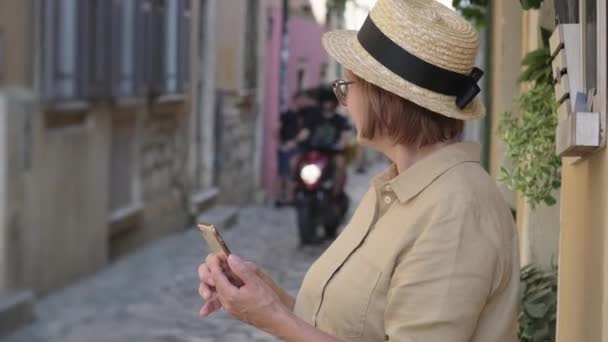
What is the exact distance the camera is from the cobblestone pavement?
27.7 ft

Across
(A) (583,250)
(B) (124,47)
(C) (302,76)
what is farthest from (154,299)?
(C) (302,76)

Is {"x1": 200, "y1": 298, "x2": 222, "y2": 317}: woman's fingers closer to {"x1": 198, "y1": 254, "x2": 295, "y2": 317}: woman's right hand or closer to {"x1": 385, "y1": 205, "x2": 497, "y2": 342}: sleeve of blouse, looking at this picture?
{"x1": 198, "y1": 254, "x2": 295, "y2": 317}: woman's right hand

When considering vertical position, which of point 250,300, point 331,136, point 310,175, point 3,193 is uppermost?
point 250,300

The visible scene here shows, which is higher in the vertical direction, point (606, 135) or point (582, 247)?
point (606, 135)

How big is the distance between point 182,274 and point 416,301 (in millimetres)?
9039

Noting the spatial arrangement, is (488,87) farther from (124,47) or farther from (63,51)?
(124,47)

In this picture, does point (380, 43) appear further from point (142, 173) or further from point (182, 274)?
point (142, 173)

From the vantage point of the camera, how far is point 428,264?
2363 mm

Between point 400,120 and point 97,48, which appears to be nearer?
point 400,120

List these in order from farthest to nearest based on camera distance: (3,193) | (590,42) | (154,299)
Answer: (154,299) < (3,193) < (590,42)

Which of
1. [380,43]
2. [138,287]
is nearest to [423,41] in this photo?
[380,43]

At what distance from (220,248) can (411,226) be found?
1.37 feet

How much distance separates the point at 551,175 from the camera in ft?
13.6

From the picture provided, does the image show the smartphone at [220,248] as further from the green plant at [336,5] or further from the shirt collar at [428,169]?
the green plant at [336,5]
